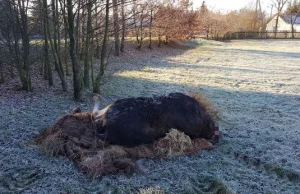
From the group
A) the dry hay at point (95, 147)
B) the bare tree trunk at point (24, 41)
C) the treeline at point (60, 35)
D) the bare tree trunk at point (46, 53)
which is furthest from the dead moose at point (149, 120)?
the bare tree trunk at point (46, 53)

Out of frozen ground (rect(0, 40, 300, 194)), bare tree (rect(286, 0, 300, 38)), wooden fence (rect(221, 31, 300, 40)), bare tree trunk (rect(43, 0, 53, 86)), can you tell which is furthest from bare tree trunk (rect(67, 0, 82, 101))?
bare tree (rect(286, 0, 300, 38))

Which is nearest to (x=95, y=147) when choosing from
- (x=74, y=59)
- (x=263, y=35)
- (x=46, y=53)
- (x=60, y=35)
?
(x=74, y=59)

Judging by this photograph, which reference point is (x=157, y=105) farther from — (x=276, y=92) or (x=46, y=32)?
(x=276, y=92)

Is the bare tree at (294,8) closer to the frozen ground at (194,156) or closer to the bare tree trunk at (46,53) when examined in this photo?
the frozen ground at (194,156)

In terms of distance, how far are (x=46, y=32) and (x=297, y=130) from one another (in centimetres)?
681

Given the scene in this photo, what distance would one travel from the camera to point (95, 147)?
189 inches

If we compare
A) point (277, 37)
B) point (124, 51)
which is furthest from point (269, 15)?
point (124, 51)

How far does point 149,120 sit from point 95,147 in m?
0.99

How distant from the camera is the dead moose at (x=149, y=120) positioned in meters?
4.95

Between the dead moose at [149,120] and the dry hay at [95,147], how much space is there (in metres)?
0.13

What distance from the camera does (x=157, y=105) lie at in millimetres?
5336

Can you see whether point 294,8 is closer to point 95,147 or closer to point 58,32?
point 58,32

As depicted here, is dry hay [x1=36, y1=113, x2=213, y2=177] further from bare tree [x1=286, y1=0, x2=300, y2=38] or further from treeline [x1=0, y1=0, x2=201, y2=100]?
bare tree [x1=286, y1=0, x2=300, y2=38]

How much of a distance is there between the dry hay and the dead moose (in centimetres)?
13
